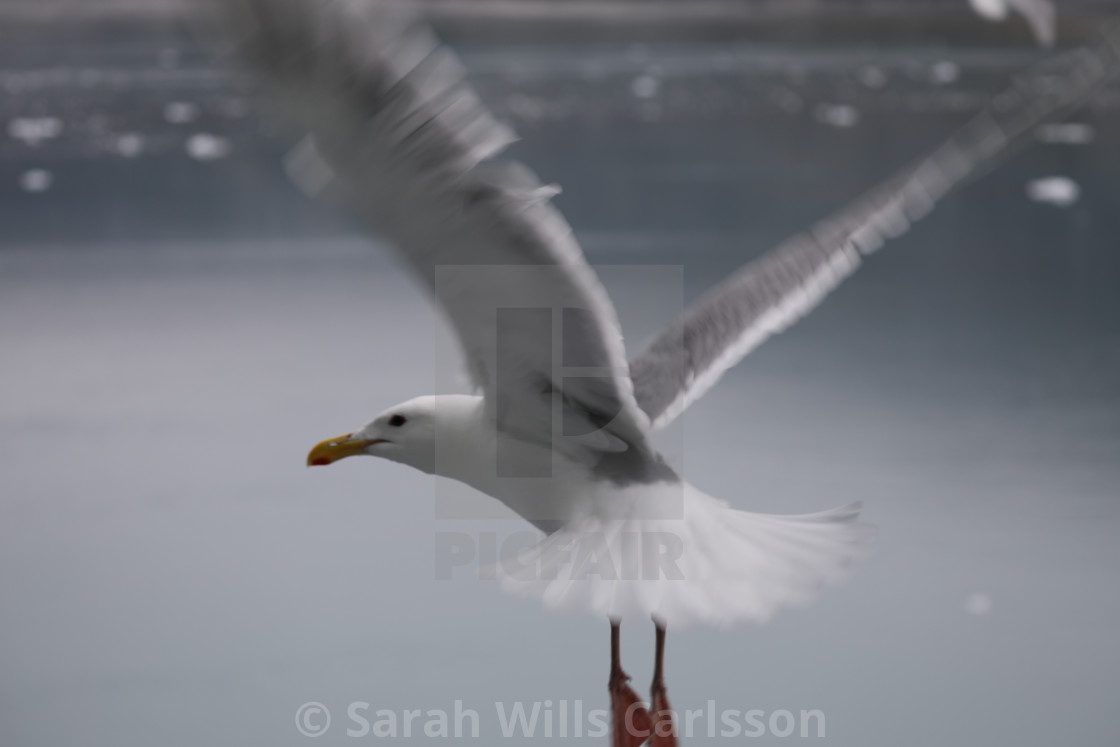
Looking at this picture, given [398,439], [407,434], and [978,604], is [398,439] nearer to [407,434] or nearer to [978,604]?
[407,434]

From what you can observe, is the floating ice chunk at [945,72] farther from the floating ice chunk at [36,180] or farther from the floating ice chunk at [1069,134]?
the floating ice chunk at [36,180]

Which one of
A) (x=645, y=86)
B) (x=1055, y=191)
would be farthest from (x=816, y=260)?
(x=645, y=86)

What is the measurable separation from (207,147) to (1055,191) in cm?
286

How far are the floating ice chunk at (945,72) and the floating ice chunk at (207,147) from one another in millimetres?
3165

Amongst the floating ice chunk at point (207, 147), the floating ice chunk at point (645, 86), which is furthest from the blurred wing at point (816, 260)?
the floating ice chunk at point (645, 86)

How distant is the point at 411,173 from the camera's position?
0.84 meters

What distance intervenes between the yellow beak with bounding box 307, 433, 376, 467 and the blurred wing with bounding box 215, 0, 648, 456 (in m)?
0.19

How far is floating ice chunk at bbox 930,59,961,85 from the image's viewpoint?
5.75 m

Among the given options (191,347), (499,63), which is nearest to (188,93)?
(499,63)

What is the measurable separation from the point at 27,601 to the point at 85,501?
0.93 feet

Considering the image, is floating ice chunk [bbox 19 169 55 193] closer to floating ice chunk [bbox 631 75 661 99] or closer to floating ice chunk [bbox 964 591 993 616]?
floating ice chunk [bbox 631 75 661 99]

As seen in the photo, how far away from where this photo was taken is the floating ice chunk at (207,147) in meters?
4.40

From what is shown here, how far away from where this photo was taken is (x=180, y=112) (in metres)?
5.11

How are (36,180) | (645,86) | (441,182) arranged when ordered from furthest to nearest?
(645,86) < (36,180) < (441,182)
